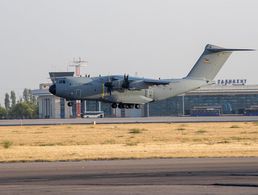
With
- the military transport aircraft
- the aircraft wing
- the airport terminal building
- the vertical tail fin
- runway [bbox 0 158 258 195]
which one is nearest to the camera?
runway [bbox 0 158 258 195]

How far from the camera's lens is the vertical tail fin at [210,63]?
261 ft

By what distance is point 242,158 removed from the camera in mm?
32156

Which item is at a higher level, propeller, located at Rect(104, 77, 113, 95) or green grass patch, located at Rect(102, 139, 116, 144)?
propeller, located at Rect(104, 77, 113, 95)

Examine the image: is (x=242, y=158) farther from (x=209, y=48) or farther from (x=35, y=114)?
(x=35, y=114)

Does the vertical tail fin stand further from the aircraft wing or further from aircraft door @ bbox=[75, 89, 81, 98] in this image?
aircraft door @ bbox=[75, 89, 81, 98]

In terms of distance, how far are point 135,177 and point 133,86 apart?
171ft

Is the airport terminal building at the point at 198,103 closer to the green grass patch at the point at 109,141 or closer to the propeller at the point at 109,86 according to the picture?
the propeller at the point at 109,86

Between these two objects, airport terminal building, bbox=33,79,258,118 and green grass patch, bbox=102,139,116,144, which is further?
airport terminal building, bbox=33,79,258,118

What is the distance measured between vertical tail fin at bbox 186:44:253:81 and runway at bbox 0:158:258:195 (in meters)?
48.1

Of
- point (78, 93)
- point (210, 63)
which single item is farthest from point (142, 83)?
point (210, 63)

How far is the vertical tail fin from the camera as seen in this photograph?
261 feet

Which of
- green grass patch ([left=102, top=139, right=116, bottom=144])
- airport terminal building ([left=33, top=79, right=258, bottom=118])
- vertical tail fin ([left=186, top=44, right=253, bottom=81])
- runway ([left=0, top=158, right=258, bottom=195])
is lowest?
runway ([left=0, top=158, right=258, bottom=195])

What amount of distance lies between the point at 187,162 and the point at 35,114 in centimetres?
13213

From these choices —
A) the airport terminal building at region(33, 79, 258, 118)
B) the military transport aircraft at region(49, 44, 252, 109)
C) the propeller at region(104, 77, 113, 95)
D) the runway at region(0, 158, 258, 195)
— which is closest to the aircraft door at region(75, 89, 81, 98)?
the military transport aircraft at region(49, 44, 252, 109)
